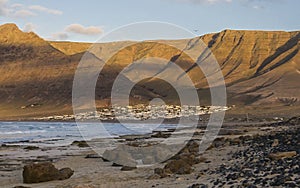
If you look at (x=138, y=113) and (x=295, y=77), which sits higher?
(x=295, y=77)

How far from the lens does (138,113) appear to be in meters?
128

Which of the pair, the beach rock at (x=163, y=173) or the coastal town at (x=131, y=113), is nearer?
the beach rock at (x=163, y=173)

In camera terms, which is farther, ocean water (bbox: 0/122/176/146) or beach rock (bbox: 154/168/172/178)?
ocean water (bbox: 0/122/176/146)

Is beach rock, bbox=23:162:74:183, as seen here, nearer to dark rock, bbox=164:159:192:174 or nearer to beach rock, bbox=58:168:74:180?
A: beach rock, bbox=58:168:74:180

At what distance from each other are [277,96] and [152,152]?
141681 mm

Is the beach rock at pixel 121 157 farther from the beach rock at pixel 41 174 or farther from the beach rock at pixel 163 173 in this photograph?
the beach rock at pixel 41 174

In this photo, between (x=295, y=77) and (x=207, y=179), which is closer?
(x=207, y=179)

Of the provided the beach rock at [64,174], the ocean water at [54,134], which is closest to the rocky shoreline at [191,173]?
the beach rock at [64,174]

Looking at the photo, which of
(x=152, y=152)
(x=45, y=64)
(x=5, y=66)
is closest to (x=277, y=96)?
(x=45, y=64)

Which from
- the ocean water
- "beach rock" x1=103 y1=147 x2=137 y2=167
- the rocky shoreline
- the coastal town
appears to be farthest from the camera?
the coastal town

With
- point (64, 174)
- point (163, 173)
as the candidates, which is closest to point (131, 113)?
point (64, 174)

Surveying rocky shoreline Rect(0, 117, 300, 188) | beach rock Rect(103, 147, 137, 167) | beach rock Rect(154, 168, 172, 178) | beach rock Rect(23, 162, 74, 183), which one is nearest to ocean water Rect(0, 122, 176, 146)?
beach rock Rect(103, 147, 137, 167)

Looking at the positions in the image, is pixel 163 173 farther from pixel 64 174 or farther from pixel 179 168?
pixel 64 174

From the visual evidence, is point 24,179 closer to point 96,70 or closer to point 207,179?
point 207,179
